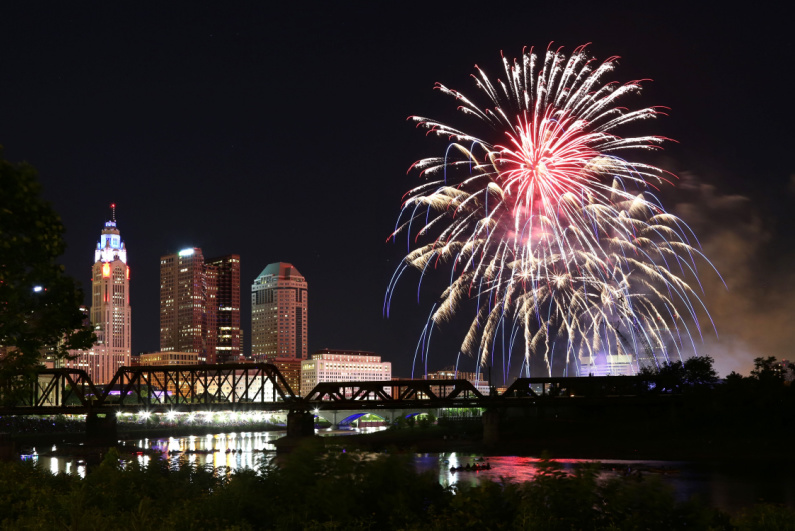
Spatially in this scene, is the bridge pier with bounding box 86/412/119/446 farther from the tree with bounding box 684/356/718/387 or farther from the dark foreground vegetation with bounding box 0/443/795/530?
the dark foreground vegetation with bounding box 0/443/795/530

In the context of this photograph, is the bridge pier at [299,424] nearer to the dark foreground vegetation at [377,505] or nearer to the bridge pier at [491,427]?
the bridge pier at [491,427]

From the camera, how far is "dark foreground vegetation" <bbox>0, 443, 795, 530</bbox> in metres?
16.9

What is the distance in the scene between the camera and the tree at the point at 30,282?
3175cm

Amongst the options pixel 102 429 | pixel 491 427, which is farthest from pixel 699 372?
pixel 102 429

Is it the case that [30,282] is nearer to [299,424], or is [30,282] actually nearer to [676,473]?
[676,473]

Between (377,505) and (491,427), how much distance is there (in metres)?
80.9

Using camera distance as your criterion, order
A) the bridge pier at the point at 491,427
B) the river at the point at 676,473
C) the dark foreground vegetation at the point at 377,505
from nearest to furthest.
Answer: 1. the dark foreground vegetation at the point at 377,505
2. the river at the point at 676,473
3. the bridge pier at the point at 491,427

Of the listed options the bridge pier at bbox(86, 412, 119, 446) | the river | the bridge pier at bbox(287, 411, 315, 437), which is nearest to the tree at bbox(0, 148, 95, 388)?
the river

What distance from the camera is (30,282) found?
3319 centimetres

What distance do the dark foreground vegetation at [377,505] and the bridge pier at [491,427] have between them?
255 ft

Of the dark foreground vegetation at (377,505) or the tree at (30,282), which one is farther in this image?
the tree at (30,282)

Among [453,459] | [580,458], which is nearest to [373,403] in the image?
[453,459]

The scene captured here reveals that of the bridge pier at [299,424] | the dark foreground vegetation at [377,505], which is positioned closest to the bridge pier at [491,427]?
the bridge pier at [299,424]

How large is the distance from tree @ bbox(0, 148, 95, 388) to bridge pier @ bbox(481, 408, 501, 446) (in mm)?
66410
